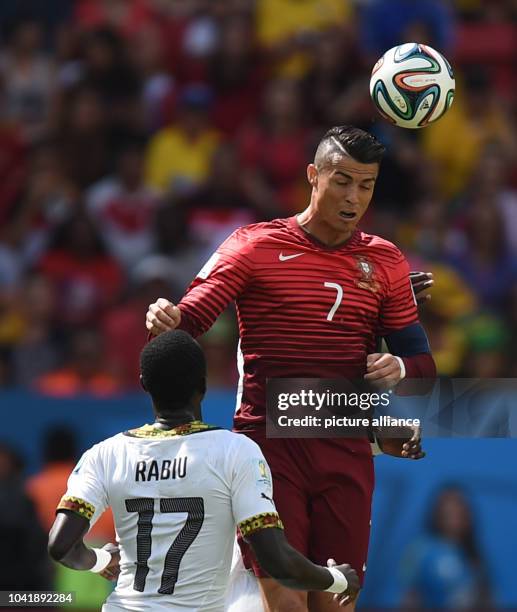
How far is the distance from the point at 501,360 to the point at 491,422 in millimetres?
3064

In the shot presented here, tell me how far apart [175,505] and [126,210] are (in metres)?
8.45

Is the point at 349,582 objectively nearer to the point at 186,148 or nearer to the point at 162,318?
the point at 162,318

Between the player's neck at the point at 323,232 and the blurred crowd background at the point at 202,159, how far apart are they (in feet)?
16.2

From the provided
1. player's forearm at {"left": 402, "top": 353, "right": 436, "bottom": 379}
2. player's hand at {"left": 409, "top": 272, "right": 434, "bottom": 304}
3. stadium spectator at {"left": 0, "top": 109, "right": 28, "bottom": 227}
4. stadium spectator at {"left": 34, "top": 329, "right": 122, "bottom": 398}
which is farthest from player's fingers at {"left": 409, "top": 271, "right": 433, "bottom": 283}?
stadium spectator at {"left": 0, "top": 109, "right": 28, "bottom": 227}

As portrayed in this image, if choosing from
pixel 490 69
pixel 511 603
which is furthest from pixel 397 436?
pixel 490 69

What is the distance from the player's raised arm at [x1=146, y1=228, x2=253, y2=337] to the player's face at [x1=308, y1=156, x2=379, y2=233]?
43 centimetres

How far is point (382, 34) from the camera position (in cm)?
1529

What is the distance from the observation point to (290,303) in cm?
716

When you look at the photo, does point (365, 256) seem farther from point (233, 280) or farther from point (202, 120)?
point (202, 120)

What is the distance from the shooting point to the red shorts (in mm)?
7082

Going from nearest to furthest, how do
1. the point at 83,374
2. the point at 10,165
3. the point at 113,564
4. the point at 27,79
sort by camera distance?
the point at 113,564
the point at 83,374
the point at 10,165
the point at 27,79

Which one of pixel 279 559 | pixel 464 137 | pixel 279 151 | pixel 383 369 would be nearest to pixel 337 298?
pixel 383 369

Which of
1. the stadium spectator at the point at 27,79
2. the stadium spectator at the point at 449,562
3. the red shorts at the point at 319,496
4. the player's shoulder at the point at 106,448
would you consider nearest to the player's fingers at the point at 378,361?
the red shorts at the point at 319,496

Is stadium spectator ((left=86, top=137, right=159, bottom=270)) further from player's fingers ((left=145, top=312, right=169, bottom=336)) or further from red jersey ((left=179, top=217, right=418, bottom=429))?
player's fingers ((left=145, top=312, right=169, bottom=336))
